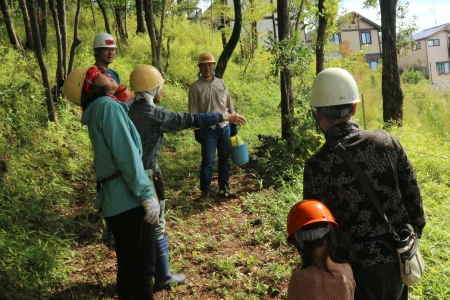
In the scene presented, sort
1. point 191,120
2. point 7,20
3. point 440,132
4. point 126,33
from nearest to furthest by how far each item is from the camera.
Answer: point 191,120 < point 7,20 < point 440,132 < point 126,33

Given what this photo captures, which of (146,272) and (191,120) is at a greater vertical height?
(191,120)

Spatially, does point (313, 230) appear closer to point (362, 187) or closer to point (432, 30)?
point (362, 187)

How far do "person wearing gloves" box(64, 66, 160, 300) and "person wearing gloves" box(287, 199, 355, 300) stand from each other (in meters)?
1.28

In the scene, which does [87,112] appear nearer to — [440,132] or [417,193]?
[417,193]

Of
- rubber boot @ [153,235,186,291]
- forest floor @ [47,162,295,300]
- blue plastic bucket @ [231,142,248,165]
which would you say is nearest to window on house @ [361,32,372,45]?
blue plastic bucket @ [231,142,248,165]

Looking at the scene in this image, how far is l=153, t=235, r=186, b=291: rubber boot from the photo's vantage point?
390 cm

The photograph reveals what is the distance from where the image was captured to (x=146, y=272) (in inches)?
126

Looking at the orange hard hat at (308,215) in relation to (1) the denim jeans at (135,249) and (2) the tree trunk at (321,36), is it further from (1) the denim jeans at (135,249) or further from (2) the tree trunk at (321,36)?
(2) the tree trunk at (321,36)

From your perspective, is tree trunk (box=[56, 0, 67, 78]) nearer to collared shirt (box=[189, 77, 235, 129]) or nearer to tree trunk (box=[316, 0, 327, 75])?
collared shirt (box=[189, 77, 235, 129])

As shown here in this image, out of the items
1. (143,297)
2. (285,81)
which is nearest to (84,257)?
(143,297)

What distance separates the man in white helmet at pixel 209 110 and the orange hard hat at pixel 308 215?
Result: 13.8 feet

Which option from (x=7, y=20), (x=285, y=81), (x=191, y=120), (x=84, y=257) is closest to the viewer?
(x=191, y=120)

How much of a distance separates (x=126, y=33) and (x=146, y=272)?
1569cm

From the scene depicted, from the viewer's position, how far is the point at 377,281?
212 cm
